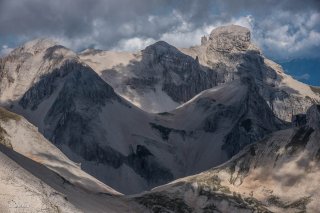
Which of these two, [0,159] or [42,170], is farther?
[42,170]

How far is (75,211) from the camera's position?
66312 millimetres

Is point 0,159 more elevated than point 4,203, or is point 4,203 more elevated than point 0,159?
point 0,159

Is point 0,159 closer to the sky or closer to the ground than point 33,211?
closer to the sky

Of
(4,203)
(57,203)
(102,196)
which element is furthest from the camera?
(102,196)

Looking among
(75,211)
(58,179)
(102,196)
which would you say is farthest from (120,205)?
(75,211)

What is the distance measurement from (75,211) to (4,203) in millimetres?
9277

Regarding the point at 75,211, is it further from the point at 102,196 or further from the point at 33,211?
the point at 102,196

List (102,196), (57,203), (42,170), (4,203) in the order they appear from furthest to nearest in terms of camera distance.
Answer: (102,196), (42,170), (57,203), (4,203)

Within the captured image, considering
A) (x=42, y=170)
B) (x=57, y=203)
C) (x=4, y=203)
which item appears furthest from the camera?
(x=42, y=170)

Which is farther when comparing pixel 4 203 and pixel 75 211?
pixel 75 211

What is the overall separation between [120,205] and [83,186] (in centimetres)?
1496

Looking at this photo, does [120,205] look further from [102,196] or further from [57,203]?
Answer: [57,203]

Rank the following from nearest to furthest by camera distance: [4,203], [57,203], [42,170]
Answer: [4,203] < [57,203] < [42,170]

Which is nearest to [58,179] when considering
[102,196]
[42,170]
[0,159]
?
[42,170]
